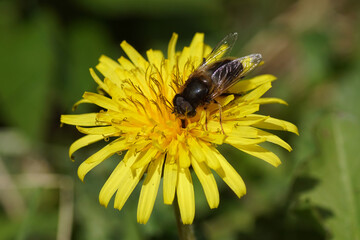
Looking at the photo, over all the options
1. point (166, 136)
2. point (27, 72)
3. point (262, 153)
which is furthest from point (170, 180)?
point (27, 72)

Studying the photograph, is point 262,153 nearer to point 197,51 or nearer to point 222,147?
point 197,51

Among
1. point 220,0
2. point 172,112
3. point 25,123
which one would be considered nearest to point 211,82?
point 172,112

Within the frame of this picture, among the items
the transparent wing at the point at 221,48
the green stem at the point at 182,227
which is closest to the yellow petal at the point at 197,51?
the transparent wing at the point at 221,48

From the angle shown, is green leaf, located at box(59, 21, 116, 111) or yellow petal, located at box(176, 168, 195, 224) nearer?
yellow petal, located at box(176, 168, 195, 224)

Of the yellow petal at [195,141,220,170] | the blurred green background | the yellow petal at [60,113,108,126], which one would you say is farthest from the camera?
the blurred green background

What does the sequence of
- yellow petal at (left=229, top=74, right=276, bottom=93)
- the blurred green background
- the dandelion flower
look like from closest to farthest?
1. the dandelion flower
2. yellow petal at (left=229, top=74, right=276, bottom=93)
3. the blurred green background

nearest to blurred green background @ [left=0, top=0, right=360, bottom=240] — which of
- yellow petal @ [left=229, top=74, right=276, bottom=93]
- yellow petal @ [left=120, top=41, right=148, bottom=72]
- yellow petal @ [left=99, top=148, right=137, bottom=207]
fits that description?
yellow petal @ [left=229, top=74, right=276, bottom=93]

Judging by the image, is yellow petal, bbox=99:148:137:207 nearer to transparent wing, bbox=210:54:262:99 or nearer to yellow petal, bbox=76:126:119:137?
yellow petal, bbox=76:126:119:137

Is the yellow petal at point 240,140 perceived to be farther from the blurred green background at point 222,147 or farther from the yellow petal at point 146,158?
the blurred green background at point 222,147
